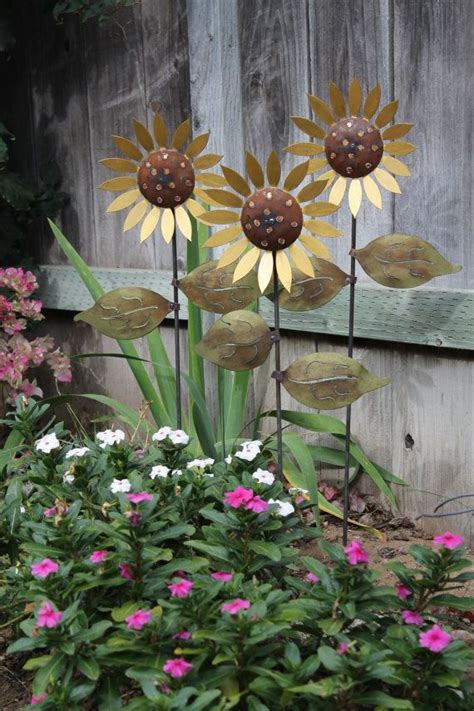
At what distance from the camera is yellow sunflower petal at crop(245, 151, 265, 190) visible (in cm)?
193

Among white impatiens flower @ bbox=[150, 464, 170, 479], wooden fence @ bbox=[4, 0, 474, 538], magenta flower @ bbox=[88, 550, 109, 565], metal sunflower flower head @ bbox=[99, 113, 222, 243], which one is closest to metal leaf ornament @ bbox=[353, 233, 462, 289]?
wooden fence @ bbox=[4, 0, 474, 538]

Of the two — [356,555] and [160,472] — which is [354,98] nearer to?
[160,472]

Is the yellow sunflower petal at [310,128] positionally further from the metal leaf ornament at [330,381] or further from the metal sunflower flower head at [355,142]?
the metal leaf ornament at [330,381]

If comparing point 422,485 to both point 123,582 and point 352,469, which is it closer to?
point 352,469

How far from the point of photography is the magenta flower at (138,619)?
1.46 metres

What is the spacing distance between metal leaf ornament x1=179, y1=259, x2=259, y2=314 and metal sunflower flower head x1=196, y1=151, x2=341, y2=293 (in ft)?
0.40

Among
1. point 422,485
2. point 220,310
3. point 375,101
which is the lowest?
point 422,485

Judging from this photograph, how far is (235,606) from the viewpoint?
144 cm

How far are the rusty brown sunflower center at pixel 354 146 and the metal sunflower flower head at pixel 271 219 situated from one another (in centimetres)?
9

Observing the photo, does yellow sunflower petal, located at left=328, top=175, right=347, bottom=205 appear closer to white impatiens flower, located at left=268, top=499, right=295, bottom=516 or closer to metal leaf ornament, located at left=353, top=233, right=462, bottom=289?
metal leaf ornament, located at left=353, top=233, right=462, bottom=289

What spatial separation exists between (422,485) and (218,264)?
102cm

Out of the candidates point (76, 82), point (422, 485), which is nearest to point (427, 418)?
point (422, 485)

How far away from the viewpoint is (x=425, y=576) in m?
1.58

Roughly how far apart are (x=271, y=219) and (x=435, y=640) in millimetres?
942
